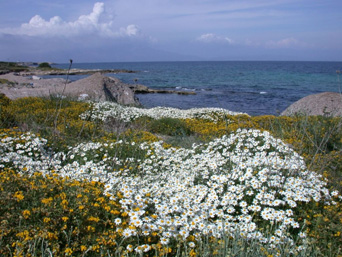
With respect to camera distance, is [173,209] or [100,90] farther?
[100,90]

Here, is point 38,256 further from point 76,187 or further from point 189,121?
point 189,121

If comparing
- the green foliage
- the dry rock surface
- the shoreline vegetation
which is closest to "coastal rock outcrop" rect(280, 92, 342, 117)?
the green foliage

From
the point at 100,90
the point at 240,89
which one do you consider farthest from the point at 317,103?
the point at 240,89

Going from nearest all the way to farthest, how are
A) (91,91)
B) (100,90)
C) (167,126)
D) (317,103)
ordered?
(167,126) < (317,103) < (91,91) < (100,90)

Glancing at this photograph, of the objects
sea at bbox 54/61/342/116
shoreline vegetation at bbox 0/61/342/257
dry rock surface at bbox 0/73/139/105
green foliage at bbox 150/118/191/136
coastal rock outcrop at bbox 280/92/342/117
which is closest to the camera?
shoreline vegetation at bbox 0/61/342/257

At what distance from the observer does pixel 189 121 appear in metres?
14.1

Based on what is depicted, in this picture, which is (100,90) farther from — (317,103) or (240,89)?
(240,89)

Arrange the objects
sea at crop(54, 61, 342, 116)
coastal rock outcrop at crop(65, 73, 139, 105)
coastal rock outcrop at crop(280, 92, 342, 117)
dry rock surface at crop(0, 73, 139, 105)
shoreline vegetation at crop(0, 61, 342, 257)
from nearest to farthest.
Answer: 1. shoreline vegetation at crop(0, 61, 342, 257)
2. coastal rock outcrop at crop(280, 92, 342, 117)
3. dry rock surface at crop(0, 73, 139, 105)
4. coastal rock outcrop at crop(65, 73, 139, 105)
5. sea at crop(54, 61, 342, 116)

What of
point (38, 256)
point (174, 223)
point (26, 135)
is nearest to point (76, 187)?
point (38, 256)

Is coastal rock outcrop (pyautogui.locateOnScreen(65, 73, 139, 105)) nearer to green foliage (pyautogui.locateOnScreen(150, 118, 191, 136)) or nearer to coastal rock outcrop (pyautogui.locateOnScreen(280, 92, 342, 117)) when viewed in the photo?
green foliage (pyautogui.locateOnScreen(150, 118, 191, 136))

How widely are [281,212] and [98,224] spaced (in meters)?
2.56

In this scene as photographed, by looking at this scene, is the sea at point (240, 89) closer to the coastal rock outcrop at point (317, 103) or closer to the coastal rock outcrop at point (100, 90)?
the coastal rock outcrop at point (100, 90)

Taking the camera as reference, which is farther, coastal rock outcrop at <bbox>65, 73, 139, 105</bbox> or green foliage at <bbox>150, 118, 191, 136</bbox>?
coastal rock outcrop at <bbox>65, 73, 139, 105</bbox>

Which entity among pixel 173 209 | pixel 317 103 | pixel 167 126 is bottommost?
pixel 167 126
